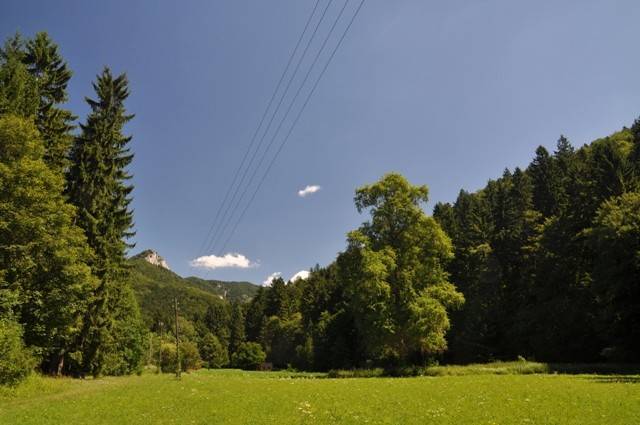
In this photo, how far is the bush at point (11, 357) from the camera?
23.6 m

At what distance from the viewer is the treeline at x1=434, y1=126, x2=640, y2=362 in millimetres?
36094

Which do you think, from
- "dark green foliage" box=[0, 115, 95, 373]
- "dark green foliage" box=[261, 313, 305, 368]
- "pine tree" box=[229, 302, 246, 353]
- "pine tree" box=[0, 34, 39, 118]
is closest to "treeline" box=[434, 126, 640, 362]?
"dark green foliage" box=[0, 115, 95, 373]

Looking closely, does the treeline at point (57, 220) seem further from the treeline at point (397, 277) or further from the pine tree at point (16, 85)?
the treeline at point (397, 277)

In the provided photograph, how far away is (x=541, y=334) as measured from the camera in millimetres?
50312

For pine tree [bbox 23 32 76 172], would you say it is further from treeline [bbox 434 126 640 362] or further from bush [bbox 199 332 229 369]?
bush [bbox 199 332 229 369]

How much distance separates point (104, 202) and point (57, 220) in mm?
9906

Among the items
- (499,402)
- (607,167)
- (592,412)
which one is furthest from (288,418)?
(607,167)

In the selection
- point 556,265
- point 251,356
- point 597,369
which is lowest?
point 597,369

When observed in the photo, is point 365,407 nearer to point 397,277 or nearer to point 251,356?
point 397,277

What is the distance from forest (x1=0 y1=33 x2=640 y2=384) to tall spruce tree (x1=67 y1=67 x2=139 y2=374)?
0.43ft

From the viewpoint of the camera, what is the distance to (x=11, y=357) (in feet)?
77.9

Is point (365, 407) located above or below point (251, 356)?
below

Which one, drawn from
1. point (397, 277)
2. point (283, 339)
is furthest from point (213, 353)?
point (397, 277)

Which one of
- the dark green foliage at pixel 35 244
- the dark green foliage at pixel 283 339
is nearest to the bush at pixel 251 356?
the dark green foliage at pixel 283 339
